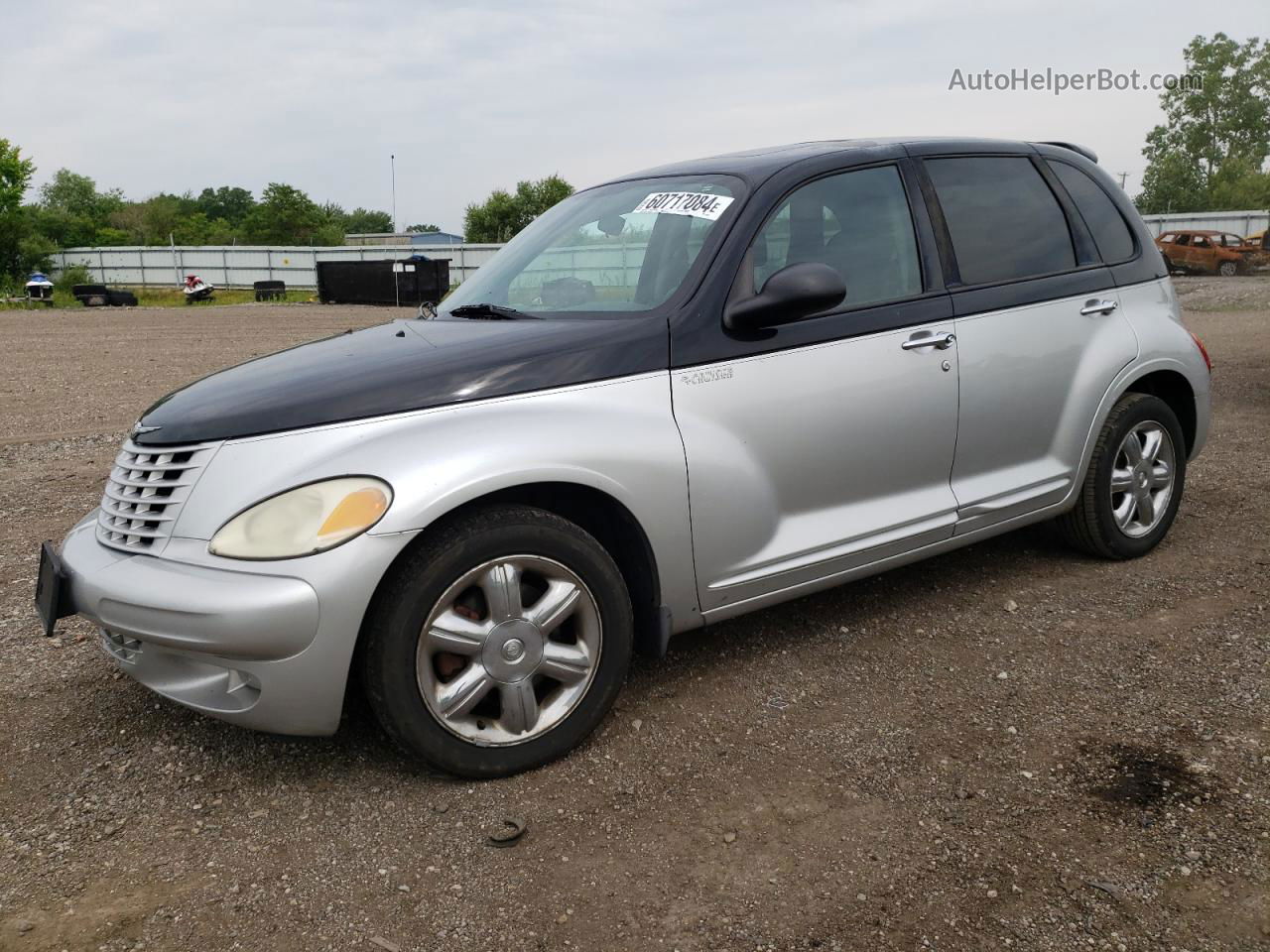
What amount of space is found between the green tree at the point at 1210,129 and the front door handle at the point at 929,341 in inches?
3164

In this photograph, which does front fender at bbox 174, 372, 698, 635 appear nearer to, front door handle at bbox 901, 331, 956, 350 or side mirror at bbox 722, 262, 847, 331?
side mirror at bbox 722, 262, 847, 331

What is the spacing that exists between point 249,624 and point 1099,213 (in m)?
3.83

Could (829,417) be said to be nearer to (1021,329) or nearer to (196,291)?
(1021,329)

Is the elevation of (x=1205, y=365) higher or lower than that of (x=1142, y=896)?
higher

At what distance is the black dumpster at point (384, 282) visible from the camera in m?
32.6

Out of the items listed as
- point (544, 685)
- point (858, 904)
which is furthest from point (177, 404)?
point (858, 904)

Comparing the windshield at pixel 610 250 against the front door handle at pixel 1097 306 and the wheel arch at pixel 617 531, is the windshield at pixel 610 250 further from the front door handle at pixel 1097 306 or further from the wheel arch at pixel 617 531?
the front door handle at pixel 1097 306

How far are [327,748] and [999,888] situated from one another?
1.96m

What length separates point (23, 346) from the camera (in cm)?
1714

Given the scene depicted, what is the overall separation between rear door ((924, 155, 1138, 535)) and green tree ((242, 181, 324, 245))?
80.9 m

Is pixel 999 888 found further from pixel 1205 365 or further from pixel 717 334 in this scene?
pixel 1205 365

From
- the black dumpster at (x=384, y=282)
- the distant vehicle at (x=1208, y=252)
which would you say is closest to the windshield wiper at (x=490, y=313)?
the black dumpster at (x=384, y=282)

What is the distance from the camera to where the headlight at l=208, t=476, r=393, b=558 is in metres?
2.75

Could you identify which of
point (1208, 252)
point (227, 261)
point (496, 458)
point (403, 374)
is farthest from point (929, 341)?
point (227, 261)
